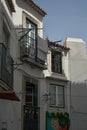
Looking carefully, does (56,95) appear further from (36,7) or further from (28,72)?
(36,7)

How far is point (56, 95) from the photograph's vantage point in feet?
86.5

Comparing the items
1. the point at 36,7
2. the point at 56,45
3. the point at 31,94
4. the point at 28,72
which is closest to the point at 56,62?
the point at 56,45

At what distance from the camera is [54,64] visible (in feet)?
88.3

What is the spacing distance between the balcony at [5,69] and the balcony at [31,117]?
18.0 feet

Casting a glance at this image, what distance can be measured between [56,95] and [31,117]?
4.94 meters

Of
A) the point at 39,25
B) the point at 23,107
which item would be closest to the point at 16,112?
the point at 23,107

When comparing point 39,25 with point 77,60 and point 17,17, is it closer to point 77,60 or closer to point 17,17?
point 17,17

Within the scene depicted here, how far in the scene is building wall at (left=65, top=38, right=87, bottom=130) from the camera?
1059 inches

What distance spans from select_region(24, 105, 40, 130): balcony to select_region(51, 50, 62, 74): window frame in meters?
4.79

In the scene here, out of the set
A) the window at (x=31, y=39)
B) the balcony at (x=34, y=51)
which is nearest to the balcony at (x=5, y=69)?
the balcony at (x=34, y=51)

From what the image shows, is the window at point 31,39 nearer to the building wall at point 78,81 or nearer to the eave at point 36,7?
the eave at point 36,7

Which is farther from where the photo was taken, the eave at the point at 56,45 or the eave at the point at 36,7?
the eave at the point at 56,45

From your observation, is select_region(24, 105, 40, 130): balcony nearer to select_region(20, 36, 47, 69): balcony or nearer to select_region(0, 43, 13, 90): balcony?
select_region(20, 36, 47, 69): balcony

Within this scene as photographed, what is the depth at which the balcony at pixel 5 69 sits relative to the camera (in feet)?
46.6
